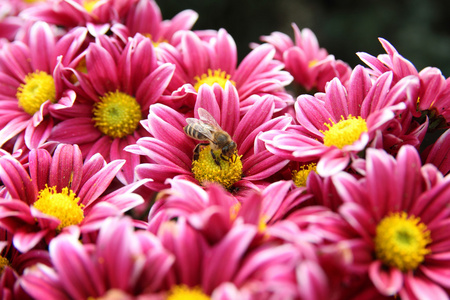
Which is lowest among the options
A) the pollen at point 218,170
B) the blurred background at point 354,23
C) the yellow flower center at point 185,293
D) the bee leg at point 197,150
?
the blurred background at point 354,23

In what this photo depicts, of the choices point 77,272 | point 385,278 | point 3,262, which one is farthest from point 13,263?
point 385,278

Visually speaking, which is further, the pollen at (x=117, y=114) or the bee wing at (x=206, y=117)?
the pollen at (x=117, y=114)

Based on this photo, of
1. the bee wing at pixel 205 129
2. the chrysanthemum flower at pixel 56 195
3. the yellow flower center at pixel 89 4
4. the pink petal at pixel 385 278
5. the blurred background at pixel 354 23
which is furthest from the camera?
the blurred background at pixel 354 23

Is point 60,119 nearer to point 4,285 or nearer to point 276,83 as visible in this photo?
point 4,285

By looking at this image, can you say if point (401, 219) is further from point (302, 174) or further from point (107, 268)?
point (107, 268)

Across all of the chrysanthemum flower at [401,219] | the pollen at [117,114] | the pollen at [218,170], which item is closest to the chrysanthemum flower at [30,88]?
the pollen at [117,114]

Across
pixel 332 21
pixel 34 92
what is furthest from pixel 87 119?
pixel 332 21

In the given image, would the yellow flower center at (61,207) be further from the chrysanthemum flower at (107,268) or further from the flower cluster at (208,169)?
the chrysanthemum flower at (107,268)

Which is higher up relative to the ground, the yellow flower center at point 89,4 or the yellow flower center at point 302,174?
the yellow flower center at point 89,4

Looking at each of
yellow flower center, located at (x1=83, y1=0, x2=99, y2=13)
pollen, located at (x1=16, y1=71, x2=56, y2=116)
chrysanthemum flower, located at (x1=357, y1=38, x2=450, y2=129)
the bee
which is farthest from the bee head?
yellow flower center, located at (x1=83, y1=0, x2=99, y2=13)
